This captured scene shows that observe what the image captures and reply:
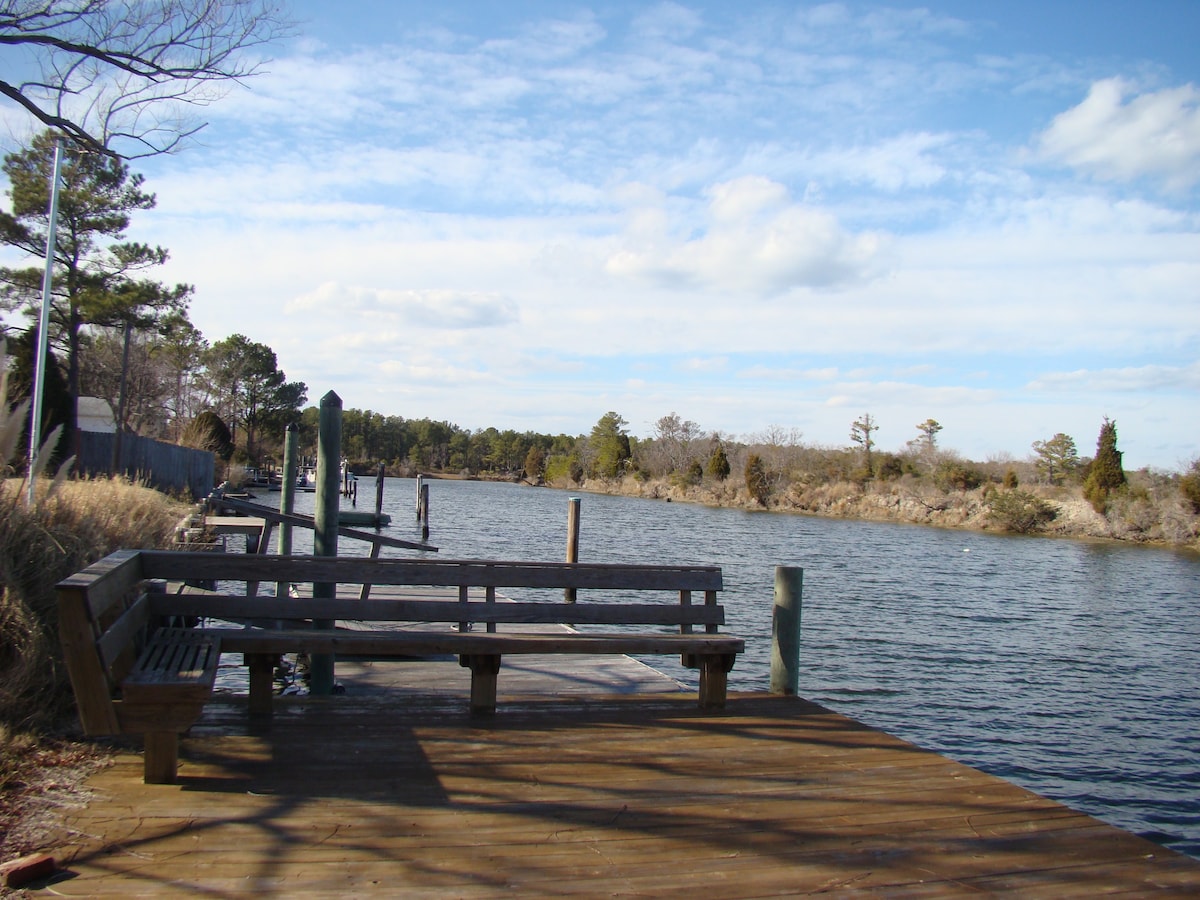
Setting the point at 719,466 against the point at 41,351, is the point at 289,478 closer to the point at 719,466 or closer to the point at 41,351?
the point at 41,351

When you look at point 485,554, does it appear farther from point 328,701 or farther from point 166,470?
point 328,701

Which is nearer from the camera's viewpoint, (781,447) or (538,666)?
(538,666)

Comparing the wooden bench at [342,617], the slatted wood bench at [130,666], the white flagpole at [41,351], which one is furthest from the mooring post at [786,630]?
the white flagpole at [41,351]

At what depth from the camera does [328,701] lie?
5508 mm

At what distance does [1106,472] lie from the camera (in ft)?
144

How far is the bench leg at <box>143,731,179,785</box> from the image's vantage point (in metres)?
4.03

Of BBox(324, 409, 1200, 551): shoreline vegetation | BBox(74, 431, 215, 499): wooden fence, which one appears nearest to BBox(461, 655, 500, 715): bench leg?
BBox(74, 431, 215, 499): wooden fence

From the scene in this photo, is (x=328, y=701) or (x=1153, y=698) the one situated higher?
(x=328, y=701)

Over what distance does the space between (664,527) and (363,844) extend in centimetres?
3777

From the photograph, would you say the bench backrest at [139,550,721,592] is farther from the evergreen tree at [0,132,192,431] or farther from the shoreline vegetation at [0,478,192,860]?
the evergreen tree at [0,132,192,431]

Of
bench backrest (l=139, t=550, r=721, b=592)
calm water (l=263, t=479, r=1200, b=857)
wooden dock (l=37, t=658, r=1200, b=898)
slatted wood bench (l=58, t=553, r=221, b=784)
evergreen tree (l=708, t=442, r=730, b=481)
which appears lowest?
calm water (l=263, t=479, r=1200, b=857)

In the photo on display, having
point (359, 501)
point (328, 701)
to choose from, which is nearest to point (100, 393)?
point (359, 501)

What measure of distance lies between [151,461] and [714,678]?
2437 centimetres

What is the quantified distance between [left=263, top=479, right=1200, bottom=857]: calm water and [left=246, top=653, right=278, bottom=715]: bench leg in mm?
6798
